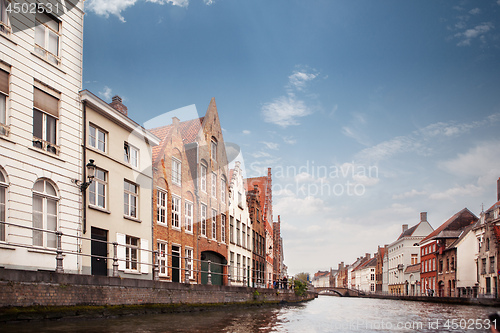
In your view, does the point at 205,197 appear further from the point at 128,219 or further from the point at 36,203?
the point at 36,203

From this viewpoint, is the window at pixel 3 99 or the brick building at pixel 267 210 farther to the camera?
the brick building at pixel 267 210

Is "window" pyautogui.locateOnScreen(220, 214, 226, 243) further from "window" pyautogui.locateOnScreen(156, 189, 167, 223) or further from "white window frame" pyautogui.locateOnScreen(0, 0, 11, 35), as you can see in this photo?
"white window frame" pyautogui.locateOnScreen(0, 0, 11, 35)

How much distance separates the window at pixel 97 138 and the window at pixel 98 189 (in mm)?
1080

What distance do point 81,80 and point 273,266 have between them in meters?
47.3

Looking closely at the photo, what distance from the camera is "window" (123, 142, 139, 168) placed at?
23.0 metres

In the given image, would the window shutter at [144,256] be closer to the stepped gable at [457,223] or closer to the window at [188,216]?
the window at [188,216]

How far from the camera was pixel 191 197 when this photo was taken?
29234 millimetres

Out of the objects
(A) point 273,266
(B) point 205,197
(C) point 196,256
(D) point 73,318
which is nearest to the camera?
(D) point 73,318

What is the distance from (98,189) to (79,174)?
5.53 feet

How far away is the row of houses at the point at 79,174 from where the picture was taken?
1567 centimetres

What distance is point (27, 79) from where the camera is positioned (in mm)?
16438

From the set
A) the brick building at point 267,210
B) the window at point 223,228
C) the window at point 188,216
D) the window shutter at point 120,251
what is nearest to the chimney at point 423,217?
the brick building at point 267,210

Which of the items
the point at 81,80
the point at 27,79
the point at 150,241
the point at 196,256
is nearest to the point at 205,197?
the point at 196,256

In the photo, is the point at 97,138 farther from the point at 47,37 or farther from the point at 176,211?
the point at 176,211
